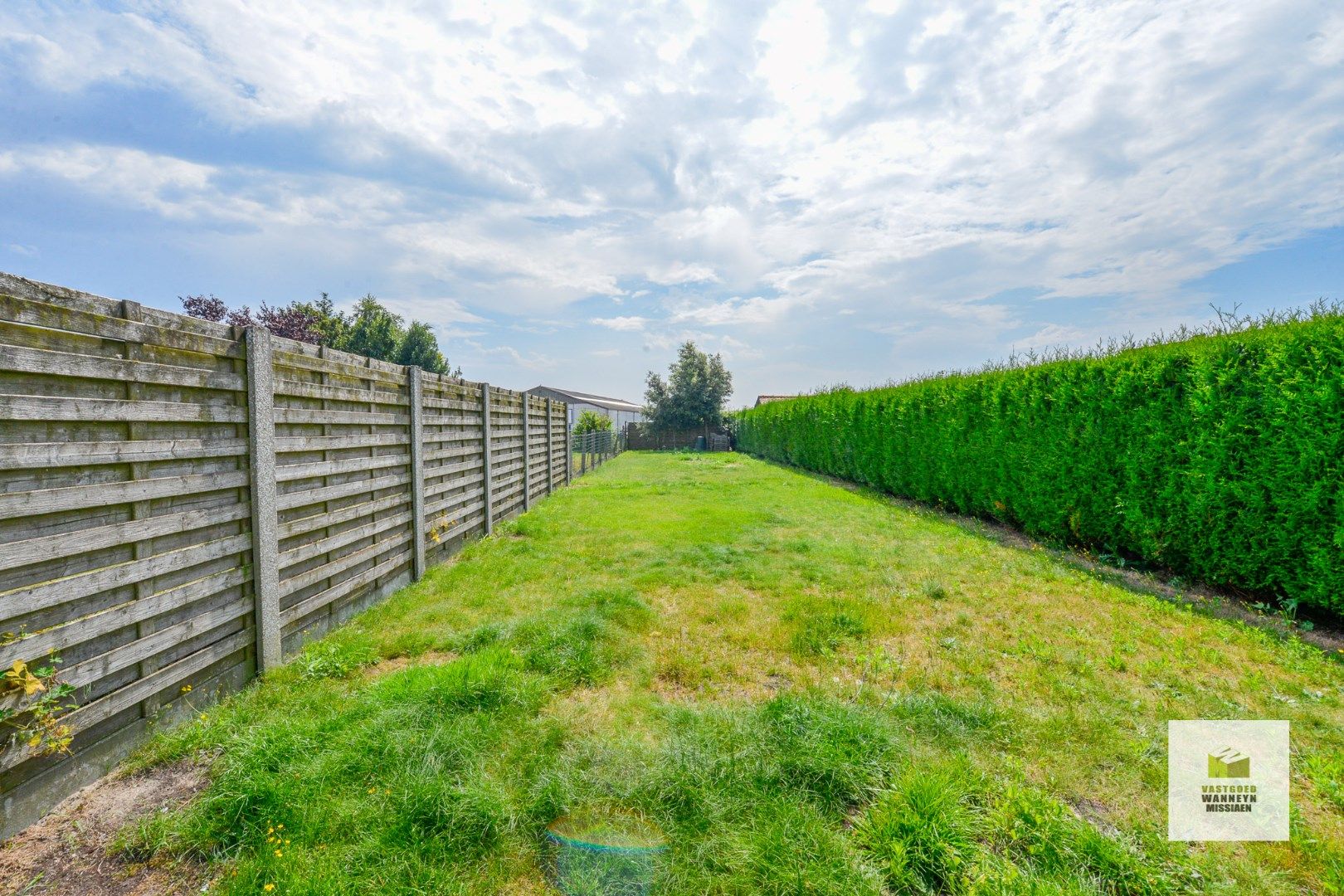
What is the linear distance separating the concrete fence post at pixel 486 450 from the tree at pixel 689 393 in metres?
24.3

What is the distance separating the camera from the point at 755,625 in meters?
3.95

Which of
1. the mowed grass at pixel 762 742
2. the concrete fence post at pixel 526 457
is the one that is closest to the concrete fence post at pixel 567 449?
the concrete fence post at pixel 526 457

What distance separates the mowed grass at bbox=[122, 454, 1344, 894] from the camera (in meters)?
1.77

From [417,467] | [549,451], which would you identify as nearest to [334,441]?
[417,467]

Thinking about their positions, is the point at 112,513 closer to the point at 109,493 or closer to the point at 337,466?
the point at 109,493

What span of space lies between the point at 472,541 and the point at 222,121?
4.73 meters

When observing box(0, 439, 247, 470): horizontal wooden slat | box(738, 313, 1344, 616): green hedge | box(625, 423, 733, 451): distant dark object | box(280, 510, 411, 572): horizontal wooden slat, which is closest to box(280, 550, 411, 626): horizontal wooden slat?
box(280, 510, 411, 572): horizontal wooden slat

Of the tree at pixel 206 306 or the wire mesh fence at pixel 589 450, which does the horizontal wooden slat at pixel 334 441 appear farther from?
the tree at pixel 206 306

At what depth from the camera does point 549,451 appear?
10.8 meters

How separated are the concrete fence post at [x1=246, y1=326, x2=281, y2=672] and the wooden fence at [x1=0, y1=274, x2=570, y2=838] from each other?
10mm

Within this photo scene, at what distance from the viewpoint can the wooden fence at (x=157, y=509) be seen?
77.4 inches

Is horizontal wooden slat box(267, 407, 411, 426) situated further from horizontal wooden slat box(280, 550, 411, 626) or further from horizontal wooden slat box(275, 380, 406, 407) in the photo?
horizontal wooden slat box(280, 550, 411, 626)

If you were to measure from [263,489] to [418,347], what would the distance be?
30.7 meters

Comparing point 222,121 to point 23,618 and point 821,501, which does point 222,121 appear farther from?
point 821,501
